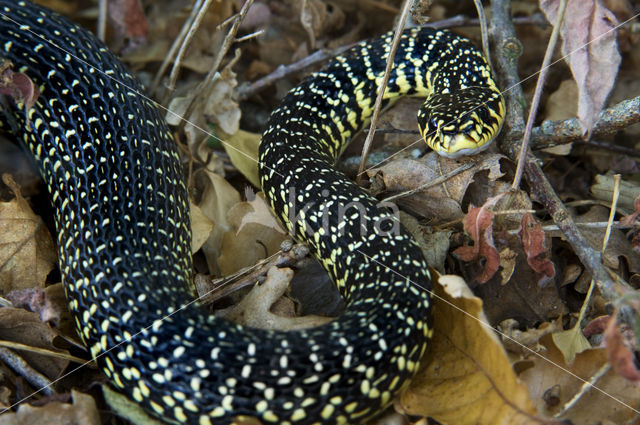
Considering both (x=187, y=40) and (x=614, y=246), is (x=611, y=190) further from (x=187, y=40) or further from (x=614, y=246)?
(x=187, y=40)

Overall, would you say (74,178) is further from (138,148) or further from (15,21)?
(15,21)

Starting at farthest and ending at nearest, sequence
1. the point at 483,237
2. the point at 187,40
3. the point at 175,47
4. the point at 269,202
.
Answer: the point at 175,47 < the point at 187,40 < the point at 269,202 < the point at 483,237

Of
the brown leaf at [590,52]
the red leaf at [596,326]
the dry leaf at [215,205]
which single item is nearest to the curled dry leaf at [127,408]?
the dry leaf at [215,205]

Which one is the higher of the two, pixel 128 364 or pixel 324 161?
pixel 324 161

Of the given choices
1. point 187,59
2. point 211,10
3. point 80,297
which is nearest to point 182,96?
point 187,59

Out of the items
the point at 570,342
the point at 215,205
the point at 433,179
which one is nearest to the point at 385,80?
the point at 433,179

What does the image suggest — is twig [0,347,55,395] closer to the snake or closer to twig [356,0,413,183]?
the snake
